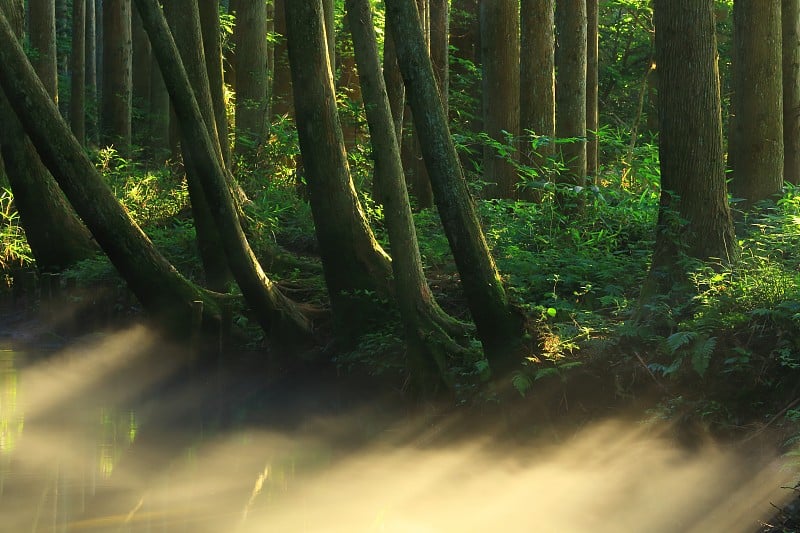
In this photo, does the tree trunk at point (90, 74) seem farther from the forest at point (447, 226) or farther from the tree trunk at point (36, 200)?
the tree trunk at point (36, 200)

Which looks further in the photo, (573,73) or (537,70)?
(537,70)

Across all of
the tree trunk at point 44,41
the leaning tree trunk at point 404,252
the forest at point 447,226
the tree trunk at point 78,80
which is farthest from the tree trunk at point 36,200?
the tree trunk at point 78,80

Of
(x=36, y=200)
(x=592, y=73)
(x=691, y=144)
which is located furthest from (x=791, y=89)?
(x=36, y=200)

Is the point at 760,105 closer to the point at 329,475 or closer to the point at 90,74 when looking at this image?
the point at 329,475

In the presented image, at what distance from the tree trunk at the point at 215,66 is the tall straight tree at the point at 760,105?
701cm

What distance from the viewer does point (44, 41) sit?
57.3 ft

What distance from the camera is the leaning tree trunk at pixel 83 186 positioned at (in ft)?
35.3

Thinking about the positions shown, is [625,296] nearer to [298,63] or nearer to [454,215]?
[454,215]

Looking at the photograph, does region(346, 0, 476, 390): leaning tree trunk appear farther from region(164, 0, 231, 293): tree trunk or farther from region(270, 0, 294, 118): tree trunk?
region(270, 0, 294, 118): tree trunk

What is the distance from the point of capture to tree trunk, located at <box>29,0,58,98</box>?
56.0 feet

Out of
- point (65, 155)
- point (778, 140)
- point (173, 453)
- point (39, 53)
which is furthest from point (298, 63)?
point (39, 53)

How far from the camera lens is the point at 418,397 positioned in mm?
9266

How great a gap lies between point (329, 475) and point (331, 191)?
408 cm

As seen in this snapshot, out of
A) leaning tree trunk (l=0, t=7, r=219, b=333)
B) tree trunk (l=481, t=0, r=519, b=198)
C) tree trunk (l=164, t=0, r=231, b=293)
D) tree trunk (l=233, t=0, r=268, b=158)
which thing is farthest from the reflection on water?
tree trunk (l=233, t=0, r=268, b=158)
